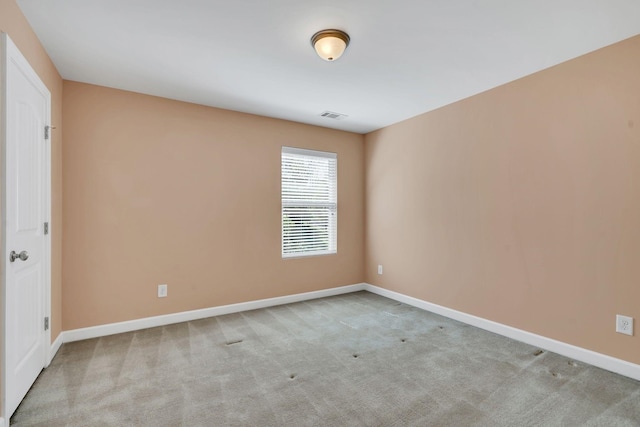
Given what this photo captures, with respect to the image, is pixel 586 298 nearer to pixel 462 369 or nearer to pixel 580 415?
pixel 580 415

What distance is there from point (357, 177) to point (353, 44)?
2.68m

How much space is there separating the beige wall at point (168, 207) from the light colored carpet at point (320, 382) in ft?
1.71

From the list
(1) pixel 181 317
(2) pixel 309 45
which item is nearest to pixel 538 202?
(2) pixel 309 45

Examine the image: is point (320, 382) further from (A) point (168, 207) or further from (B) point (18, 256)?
(A) point (168, 207)

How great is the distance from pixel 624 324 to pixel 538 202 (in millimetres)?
1116

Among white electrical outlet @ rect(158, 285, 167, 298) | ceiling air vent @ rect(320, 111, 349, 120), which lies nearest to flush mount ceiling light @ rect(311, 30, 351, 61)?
ceiling air vent @ rect(320, 111, 349, 120)

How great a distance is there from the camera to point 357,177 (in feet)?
16.3

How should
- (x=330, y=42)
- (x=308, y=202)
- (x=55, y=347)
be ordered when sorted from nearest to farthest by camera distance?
(x=330, y=42), (x=55, y=347), (x=308, y=202)

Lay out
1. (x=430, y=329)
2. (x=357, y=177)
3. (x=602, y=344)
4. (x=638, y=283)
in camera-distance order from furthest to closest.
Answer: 1. (x=357, y=177)
2. (x=430, y=329)
3. (x=602, y=344)
4. (x=638, y=283)

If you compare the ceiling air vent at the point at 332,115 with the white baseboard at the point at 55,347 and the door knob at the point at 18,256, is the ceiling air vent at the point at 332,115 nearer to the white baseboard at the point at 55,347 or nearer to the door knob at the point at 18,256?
the door knob at the point at 18,256

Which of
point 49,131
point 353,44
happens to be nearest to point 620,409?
point 353,44

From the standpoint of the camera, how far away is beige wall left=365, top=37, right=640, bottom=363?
2398mm

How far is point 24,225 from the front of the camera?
6.81 feet

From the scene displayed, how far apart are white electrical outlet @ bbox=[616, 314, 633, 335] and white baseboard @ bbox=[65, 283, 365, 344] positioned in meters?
3.09
